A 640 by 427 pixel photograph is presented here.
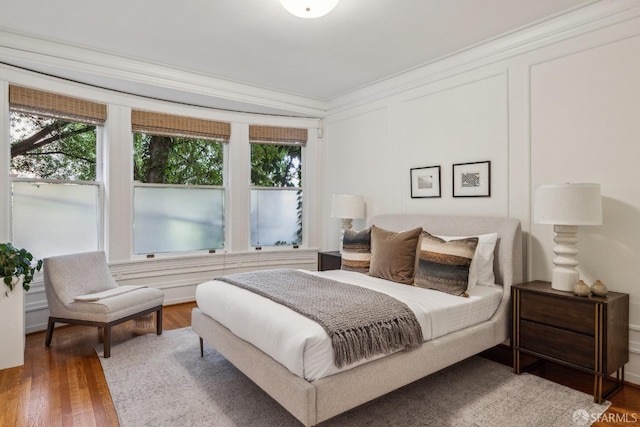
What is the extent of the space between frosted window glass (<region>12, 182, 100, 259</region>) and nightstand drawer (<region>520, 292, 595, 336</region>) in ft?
14.3

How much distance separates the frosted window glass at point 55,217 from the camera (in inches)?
143

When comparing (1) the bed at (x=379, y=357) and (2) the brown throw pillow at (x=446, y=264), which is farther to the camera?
(2) the brown throw pillow at (x=446, y=264)

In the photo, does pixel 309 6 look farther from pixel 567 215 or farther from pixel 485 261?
pixel 485 261

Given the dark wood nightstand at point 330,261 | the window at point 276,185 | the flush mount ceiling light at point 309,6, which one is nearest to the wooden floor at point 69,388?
the dark wood nightstand at point 330,261

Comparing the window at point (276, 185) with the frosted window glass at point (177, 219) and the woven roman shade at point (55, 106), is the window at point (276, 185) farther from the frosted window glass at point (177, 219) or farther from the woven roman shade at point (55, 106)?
the woven roman shade at point (55, 106)

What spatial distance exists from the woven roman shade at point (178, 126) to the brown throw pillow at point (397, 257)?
9.20 ft

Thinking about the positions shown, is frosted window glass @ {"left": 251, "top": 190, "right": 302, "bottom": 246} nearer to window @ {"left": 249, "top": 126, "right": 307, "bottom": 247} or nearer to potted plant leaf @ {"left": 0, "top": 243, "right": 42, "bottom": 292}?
window @ {"left": 249, "top": 126, "right": 307, "bottom": 247}

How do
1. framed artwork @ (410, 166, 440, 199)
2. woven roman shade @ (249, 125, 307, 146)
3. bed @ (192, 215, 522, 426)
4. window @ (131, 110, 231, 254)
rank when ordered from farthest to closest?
woven roman shade @ (249, 125, 307, 146)
window @ (131, 110, 231, 254)
framed artwork @ (410, 166, 440, 199)
bed @ (192, 215, 522, 426)

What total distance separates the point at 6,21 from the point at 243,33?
1.92m

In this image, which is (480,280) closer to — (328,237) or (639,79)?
(639,79)

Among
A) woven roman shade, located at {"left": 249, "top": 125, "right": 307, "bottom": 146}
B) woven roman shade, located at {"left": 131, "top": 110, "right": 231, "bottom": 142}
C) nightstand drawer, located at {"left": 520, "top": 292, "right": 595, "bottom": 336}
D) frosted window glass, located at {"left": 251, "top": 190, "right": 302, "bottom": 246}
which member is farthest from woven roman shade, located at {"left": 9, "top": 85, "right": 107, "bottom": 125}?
nightstand drawer, located at {"left": 520, "top": 292, "right": 595, "bottom": 336}

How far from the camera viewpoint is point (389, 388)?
2.07m

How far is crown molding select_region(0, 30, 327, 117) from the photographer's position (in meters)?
3.26

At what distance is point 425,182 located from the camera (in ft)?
12.9
